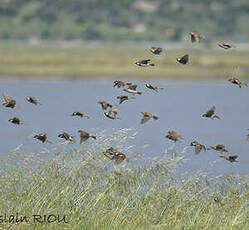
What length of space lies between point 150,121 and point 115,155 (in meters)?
18.1

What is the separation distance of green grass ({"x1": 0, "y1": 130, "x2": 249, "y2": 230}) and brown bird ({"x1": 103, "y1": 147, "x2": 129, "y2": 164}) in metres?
0.10

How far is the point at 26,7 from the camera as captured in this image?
11075 cm

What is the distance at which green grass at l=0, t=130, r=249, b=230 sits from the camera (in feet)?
31.7

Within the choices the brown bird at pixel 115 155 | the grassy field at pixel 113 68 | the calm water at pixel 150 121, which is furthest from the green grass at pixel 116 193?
the grassy field at pixel 113 68

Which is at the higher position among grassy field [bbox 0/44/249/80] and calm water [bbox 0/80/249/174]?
calm water [bbox 0/80/249/174]

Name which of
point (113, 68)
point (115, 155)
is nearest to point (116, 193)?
point (115, 155)

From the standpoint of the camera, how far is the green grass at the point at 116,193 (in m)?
9.66

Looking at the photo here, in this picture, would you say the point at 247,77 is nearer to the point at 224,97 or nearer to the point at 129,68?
the point at 129,68

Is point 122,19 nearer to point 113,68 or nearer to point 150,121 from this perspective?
point 113,68

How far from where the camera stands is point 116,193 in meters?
10.2

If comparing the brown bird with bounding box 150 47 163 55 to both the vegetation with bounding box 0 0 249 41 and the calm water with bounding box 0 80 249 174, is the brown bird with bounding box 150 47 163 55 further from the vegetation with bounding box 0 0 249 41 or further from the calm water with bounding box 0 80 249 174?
the vegetation with bounding box 0 0 249 41

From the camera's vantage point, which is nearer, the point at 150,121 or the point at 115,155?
the point at 115,155

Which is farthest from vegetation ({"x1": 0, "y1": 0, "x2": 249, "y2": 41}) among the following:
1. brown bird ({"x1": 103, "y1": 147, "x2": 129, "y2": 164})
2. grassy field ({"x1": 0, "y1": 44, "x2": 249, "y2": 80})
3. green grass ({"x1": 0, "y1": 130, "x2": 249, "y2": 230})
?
brown bird ({"x1": 103, "y1": 147, "x2": 129, "y2": 164})

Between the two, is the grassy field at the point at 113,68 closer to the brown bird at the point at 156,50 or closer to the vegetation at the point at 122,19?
the brown bird at the point at 156,50
